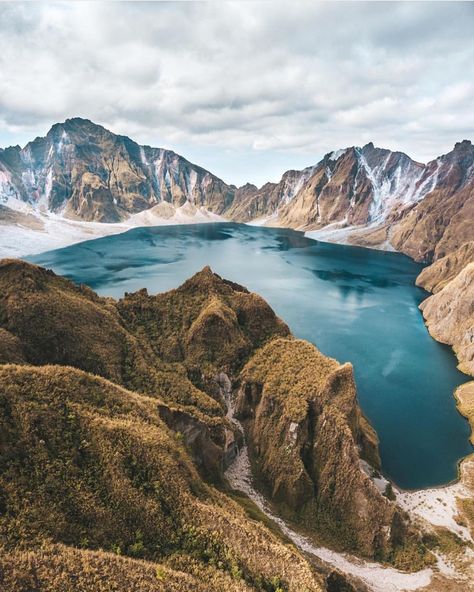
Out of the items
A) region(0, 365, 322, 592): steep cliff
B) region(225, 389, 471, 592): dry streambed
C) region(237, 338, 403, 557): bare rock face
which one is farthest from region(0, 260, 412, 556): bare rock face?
region(0, 365, 322, 592): steep cliff

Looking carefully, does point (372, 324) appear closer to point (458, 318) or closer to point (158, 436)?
point (458, 318)

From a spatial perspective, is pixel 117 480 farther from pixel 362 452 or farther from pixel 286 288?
pixel 286 288

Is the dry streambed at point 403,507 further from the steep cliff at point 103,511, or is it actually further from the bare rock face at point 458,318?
the bare rock face at point 458,318

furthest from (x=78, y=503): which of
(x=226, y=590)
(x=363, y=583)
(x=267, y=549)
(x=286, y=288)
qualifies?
(x=286, y=288)

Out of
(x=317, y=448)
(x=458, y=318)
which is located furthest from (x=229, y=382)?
(x=458, y=318)

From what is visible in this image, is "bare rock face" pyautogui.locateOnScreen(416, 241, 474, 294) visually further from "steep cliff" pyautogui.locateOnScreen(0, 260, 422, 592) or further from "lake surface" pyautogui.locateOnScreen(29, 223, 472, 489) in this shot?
"steep cliff" pyautogui.locateOnScreen(0, 260, 422, 592)
